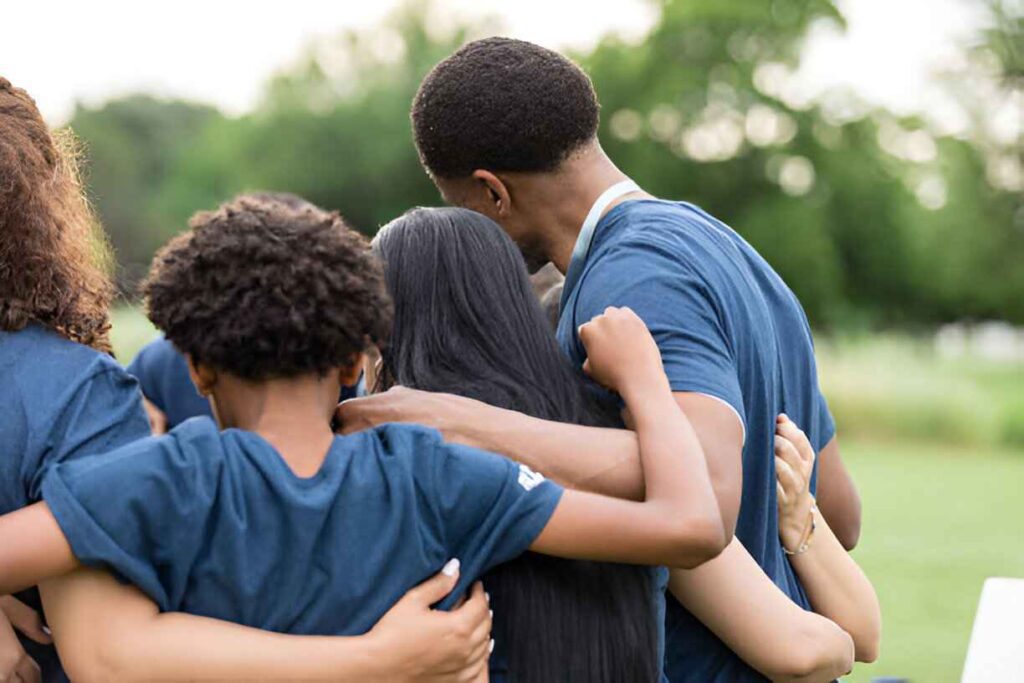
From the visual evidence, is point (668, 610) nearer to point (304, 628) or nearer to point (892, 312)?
point (304, 628)

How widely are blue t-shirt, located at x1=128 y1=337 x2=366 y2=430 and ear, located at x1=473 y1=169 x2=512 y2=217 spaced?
8.22ft

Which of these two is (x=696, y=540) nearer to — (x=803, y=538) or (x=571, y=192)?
(x=803, y=538)

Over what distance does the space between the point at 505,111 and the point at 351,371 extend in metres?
0.83

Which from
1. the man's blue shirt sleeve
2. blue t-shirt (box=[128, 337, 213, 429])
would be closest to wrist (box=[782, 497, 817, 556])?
the man's blue shirt sleeve

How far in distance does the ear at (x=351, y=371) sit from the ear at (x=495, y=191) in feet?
2.54

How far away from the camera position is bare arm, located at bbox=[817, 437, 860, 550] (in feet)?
8.78

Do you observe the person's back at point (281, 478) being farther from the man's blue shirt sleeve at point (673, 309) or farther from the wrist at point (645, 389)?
the man's blue shirt sleeve at point (673, 309)

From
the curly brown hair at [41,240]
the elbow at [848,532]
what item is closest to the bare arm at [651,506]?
the curly brown hair at [41,240]

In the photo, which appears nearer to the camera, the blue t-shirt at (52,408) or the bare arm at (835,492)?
the blue t-shirt at (52,408)

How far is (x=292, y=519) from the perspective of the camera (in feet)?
5.78

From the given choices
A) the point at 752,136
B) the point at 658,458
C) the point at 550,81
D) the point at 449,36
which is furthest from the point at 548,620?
the point at 449,36

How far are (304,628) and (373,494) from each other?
206 millimetres

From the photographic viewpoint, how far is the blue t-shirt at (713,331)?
210cm

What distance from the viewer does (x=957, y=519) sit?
482 inches
